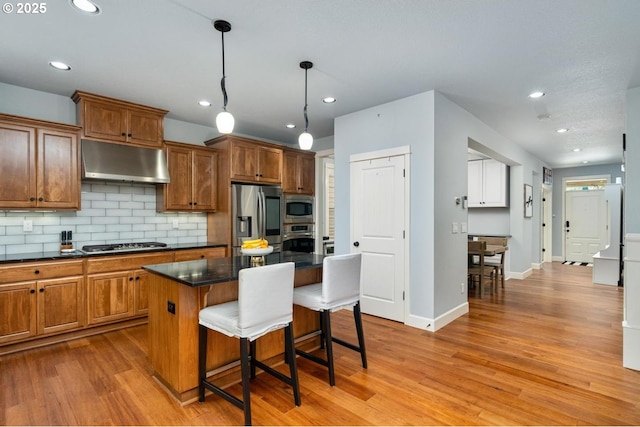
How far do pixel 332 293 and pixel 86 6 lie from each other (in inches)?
99.8

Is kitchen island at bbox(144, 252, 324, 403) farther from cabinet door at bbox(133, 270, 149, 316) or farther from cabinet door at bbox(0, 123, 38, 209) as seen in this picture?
cabinet door at bbox(0, 123, 38, 209)

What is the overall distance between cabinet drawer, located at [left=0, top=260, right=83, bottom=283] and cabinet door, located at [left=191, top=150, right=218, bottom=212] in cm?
156

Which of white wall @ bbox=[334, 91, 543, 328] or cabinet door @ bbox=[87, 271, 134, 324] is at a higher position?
white wall @ bbox=[334, 91, 543, 328]

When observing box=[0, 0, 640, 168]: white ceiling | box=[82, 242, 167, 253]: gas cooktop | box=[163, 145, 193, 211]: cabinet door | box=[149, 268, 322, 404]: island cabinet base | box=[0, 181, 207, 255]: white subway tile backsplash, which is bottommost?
box=[149, 268, 322, 404]: island cabinet base

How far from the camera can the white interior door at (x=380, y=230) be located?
3881 millimetres

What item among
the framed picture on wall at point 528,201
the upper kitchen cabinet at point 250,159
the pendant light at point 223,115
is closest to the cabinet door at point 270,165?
the upper kitchen cabinet at point 250,159

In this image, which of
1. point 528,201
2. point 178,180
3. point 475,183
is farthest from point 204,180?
point 528,201

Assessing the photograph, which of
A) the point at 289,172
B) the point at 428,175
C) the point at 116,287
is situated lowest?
the point at 116,287

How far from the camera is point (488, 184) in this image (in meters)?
6.62

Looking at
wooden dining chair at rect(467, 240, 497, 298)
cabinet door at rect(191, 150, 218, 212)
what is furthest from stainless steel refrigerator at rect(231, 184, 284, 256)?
wooden dining chair at rect(467, 240, 497, 298)

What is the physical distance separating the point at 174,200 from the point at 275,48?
255cm

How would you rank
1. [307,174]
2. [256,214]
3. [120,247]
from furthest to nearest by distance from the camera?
1. [307,174]
2. [256,214]
3. [120,247]

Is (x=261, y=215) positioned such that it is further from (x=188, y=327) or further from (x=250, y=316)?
(x=250, y=316)

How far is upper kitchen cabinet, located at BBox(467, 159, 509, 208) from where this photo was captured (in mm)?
6453
